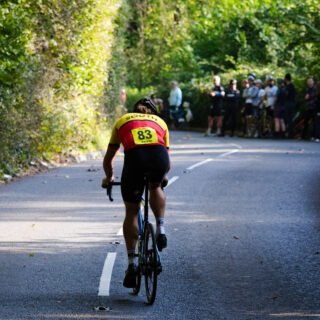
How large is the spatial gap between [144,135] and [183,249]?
2711 mm

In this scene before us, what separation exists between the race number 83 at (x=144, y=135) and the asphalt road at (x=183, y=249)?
1425 millimetres

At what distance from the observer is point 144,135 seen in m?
6.64

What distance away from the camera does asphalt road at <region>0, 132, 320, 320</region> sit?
6634 millimetres

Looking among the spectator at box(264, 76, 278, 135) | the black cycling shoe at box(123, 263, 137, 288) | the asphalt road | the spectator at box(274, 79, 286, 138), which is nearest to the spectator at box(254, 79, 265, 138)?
the spectator at box(264, 76, 278, 135)

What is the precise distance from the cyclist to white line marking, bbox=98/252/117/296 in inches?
11.8

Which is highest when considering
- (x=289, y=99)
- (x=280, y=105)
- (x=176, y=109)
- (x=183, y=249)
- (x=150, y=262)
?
(x=289, y=99)

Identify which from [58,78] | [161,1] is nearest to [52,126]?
[58,78]

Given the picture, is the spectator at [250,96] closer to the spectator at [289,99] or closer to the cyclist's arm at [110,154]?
the spectator at [289,99]

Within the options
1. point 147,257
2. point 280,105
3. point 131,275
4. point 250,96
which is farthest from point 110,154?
point 250,96

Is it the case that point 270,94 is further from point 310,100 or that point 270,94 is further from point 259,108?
point 310,100

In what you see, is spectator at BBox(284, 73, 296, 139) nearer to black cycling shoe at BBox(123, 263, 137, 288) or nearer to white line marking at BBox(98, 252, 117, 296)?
white line marking at BBox(98, 252, 117, 296)

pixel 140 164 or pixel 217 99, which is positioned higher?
pixel 140 164

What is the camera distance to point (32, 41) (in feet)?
60.6

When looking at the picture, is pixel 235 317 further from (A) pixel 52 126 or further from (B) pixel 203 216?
(A) pixel 52 126
